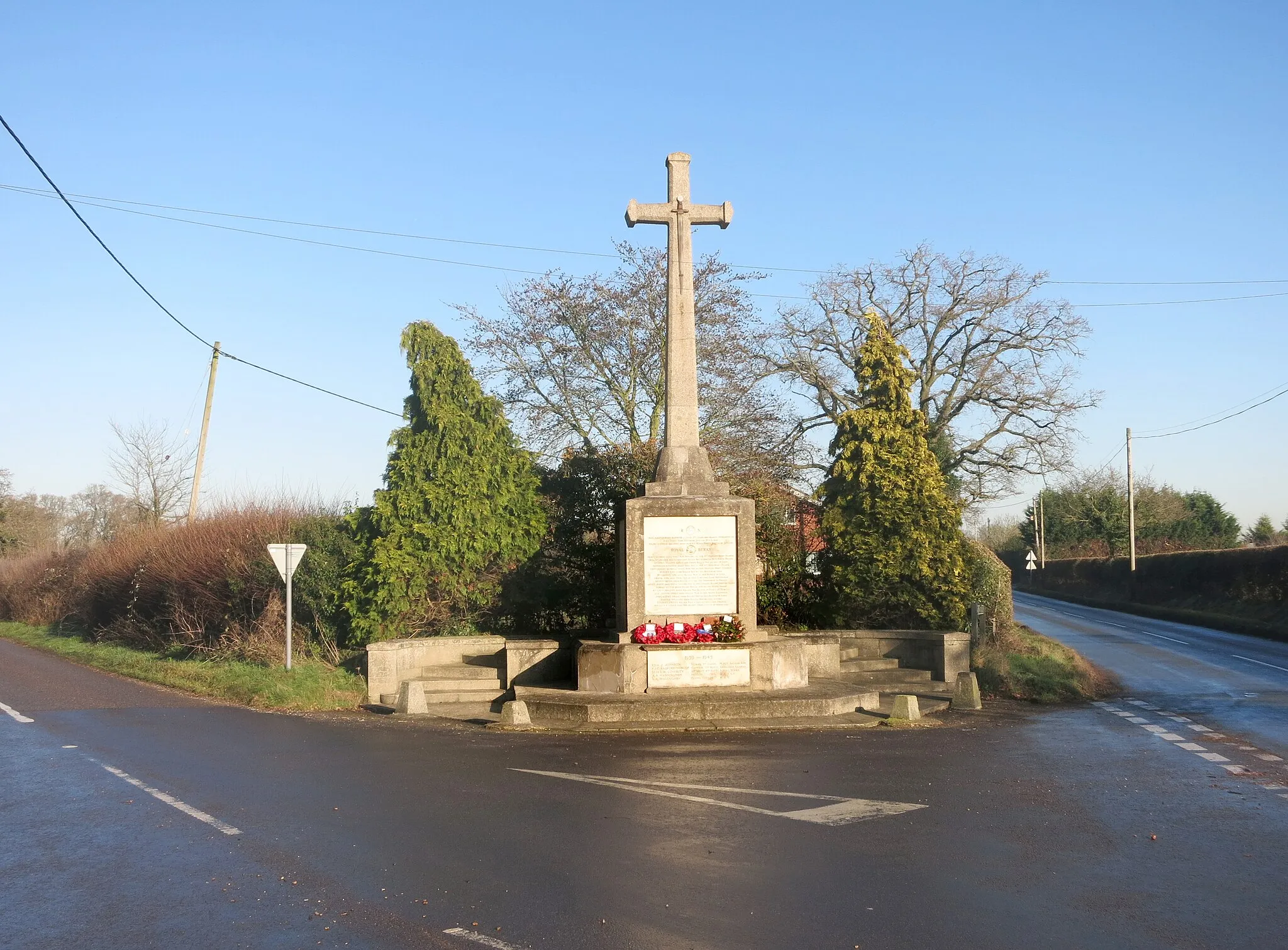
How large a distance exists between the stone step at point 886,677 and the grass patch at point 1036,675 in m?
1.03

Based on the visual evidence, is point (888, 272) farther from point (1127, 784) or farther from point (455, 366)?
point (1127, 784)

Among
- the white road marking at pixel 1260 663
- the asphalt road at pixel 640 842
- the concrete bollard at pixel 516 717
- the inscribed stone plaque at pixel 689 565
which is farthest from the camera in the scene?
the white road marking at pixel 1260 663

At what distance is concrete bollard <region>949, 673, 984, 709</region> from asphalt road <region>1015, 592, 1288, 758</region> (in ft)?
9.53

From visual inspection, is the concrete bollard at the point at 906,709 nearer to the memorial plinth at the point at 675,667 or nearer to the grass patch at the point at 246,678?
the memorial plinth at the point at 675,667

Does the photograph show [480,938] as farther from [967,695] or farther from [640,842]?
[967,695]

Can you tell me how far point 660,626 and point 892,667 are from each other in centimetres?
461

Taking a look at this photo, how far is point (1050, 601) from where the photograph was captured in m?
55.2

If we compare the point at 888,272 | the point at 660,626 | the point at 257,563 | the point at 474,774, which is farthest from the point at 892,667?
the point at 888,272

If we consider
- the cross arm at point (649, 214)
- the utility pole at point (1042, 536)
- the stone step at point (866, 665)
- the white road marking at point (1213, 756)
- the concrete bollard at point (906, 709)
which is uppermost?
the cross arm at point (649, 214)

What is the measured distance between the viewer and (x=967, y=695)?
1474cm

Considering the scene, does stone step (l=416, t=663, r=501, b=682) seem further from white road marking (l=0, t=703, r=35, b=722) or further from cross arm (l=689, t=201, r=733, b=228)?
cross arm (l=689, t=201, r=733, b=228)

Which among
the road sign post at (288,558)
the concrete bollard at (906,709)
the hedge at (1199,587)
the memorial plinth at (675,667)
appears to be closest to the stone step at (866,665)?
the memorial plinth at (675,667)

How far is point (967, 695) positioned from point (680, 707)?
4.08m

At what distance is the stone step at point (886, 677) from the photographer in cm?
1636
